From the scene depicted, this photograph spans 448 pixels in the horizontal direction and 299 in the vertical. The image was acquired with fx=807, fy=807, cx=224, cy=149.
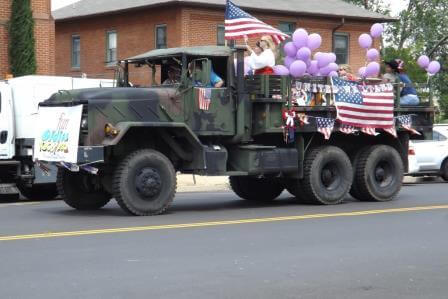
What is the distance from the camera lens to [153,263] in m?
8.39

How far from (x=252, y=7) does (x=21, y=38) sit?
38.6ft

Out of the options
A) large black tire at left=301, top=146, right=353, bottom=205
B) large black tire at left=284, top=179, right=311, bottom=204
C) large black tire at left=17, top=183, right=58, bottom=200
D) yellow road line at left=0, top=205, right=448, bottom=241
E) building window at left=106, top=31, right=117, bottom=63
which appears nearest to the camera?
yellow road line at left=0, top=205, right=448, bottom=241

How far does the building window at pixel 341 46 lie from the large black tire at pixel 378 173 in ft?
69.7

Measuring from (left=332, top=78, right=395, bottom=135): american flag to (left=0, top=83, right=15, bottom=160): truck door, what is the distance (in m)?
6.28

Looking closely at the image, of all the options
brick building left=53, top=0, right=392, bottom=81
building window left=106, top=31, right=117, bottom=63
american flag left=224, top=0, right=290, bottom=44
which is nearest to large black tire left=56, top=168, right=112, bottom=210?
american flag left=224, top=0, right=290, bottom=44

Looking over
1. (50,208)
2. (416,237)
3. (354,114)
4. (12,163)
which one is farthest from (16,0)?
(416,237)

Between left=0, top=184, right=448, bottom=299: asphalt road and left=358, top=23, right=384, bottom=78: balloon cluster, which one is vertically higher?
left=358, top=23, right=384, bottom=78: balloon cluster

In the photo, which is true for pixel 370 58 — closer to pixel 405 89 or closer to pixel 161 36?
pixel 405 89

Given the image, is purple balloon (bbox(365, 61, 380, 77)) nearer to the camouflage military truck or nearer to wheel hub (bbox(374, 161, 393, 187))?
the camouflage military truck

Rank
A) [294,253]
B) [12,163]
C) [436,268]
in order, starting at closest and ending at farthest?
[436,268] → [294,253] → [12,163]

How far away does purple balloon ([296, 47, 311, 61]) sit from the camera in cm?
1444

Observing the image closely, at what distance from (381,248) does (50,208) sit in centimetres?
663

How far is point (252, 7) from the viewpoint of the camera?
32.4 m

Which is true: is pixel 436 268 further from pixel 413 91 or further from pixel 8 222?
pixel 413 91
